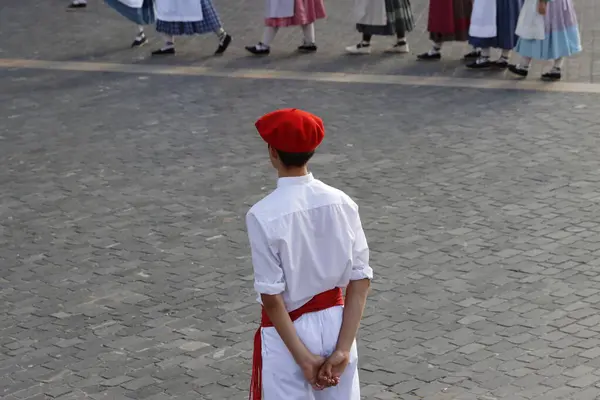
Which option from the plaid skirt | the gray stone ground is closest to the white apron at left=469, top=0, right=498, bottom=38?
the gray stone ground

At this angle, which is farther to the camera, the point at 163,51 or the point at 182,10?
the point at 163,51

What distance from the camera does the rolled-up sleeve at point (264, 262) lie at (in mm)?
3467

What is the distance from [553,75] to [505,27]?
82 cm

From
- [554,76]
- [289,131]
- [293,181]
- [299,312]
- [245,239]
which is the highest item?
[289,131]

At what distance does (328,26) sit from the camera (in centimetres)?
1390

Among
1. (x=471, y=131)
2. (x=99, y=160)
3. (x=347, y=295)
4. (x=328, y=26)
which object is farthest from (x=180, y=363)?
(x=328, y=26)

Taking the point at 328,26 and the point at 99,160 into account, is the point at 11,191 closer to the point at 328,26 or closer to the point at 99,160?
the point at 99,160

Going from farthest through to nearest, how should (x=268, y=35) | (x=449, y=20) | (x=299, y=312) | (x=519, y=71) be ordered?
(x=268, y=35), (x=449, y=20), (x=519, y=71), (x=299, y=312)

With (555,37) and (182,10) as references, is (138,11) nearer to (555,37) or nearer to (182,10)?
(182,10)

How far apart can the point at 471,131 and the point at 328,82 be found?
7.36 ft

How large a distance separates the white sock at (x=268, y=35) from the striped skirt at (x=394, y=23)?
0.95 m

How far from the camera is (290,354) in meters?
3.57

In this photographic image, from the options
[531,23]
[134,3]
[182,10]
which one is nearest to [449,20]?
[531,23]

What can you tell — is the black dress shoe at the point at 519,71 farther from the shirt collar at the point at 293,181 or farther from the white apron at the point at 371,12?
the shirt collar at the point at 293,181
